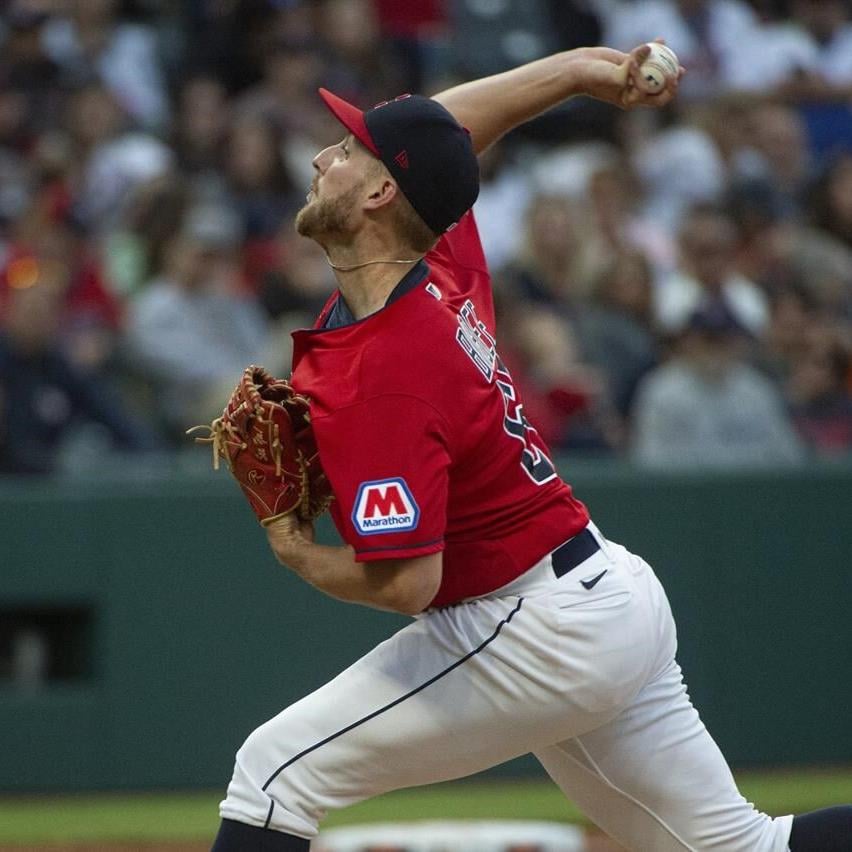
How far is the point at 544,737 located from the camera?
3809 mm

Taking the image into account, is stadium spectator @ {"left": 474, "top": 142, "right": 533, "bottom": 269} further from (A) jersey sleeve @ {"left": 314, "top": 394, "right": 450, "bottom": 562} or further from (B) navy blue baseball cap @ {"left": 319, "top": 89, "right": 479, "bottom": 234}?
(A) jersey sleeve @ {"left": 314, "top": 394, "right": 450, "bottom": 562}

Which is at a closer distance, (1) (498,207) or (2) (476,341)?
(2) (476,341)

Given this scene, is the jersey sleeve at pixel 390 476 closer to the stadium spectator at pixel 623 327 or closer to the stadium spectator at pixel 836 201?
the stadium spectator at pixel 623 327

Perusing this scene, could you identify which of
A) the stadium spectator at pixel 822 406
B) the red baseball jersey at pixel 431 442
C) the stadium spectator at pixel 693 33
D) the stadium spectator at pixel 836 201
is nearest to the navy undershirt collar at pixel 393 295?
the red baseball jersey at pixel 431 442

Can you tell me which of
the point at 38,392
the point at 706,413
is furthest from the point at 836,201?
the point at 38,392


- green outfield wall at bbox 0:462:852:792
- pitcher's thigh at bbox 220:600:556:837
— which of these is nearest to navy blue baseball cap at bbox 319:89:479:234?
pitcher's thigh at bbox 220:600:556:837

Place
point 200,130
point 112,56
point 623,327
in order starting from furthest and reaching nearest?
1. point 112,56
2. point 200,130
3. point 623,327

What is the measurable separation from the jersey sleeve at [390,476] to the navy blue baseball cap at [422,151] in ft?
1.60

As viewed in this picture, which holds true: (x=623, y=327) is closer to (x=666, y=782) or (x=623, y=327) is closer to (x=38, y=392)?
(x=38, y=392)

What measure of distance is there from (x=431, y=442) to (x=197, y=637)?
418cm

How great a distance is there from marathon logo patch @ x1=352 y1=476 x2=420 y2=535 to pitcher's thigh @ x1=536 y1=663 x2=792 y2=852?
77 centimetres

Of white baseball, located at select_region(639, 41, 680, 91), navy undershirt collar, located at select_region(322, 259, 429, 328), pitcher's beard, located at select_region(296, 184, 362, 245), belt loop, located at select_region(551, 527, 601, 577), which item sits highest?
white baseball, located at select_region(639, 41, 680, 91)

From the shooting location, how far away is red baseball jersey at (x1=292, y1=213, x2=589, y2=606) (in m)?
3.53

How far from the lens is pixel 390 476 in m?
3.52
